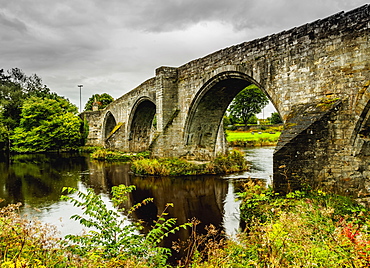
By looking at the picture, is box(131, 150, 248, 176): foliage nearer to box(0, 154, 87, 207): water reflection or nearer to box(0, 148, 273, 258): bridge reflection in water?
box(0, 148, 273, 258): bridge reflection in water

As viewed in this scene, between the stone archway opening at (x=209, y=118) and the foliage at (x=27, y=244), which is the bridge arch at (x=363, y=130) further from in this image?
the foliage at (x=27, y=244)

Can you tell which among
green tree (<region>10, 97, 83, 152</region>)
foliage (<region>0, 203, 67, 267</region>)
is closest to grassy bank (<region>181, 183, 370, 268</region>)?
foliage (<region>0, 203, 67, 267</region>)

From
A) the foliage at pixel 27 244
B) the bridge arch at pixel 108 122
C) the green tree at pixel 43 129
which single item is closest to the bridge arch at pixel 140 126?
the bridge arch at pixel 108 122

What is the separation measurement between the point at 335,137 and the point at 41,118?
27.5 meters

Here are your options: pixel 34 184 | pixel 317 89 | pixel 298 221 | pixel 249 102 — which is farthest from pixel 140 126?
pixel 249 102

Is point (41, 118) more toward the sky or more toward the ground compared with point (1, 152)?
more toward the sky

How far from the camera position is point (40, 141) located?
26.7 metres

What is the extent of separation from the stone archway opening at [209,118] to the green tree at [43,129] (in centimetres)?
1790

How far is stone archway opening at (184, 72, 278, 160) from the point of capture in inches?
465

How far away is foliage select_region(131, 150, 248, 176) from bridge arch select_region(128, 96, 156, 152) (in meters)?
7.45

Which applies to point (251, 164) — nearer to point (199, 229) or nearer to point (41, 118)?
point (199, 229)

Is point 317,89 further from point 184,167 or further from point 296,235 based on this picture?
point 184,167

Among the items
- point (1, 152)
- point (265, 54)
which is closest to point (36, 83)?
point (1, 152)

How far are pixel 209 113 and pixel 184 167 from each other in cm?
293
